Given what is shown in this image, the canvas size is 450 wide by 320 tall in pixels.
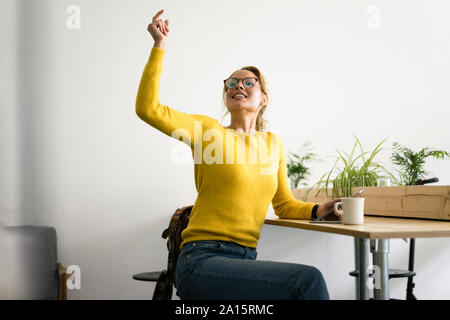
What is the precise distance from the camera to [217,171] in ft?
4.76

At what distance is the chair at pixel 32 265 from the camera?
6.64ft

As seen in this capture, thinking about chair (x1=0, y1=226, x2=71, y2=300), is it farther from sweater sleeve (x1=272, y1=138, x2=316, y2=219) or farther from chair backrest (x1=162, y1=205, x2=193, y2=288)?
sweater sleeve (x1=272, y1=138, x2=316, y2=219)

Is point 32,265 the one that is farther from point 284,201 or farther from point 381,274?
point 381,274

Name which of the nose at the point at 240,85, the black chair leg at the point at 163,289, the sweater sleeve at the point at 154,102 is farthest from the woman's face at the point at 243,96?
the black chair leg at the point at 163,289

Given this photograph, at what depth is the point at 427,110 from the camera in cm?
289

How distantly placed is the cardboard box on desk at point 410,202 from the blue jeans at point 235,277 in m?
0.53

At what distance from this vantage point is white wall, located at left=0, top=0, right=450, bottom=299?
219 centimetres

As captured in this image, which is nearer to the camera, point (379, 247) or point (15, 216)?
point (379, 247)

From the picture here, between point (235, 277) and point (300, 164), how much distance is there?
1.46 meters

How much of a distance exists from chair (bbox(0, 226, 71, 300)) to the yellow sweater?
3.22 ft

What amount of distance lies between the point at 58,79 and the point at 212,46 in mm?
810

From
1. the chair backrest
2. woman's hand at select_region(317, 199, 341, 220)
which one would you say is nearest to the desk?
woman's hand at select_region(317, 199, 341, 220)
